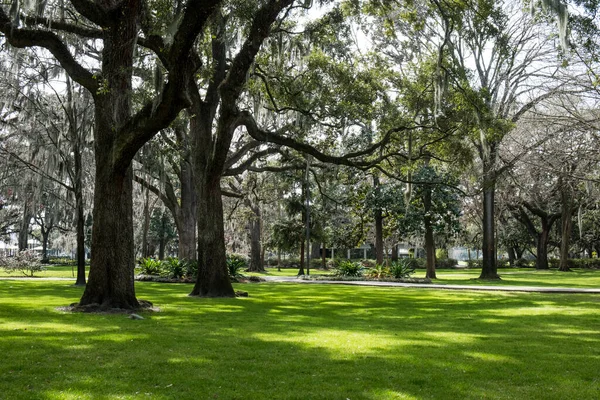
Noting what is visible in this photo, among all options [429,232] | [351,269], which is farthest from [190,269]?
[429,232]

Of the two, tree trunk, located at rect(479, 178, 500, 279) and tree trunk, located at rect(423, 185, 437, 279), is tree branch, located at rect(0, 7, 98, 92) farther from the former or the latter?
tree trunk, located at rect(479, 178, 500, 279)

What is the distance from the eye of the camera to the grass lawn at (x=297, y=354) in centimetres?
607

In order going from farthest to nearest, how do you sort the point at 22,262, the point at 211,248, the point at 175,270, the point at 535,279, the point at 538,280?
the point at 535,279 → the point at 22,262 → the point at 538,280 → the point at 175,270 → the point at 211,248

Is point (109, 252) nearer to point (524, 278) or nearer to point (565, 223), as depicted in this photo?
point (524, 278)

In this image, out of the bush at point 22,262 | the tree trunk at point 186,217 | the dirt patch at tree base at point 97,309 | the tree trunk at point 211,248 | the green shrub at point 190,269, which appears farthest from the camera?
the bush at point 22,262

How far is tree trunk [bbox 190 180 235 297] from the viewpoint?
18.0 metres

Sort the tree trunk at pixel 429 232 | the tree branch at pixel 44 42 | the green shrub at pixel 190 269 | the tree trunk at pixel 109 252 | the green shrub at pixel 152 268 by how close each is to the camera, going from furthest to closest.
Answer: the tree trunk at pixel 429 232, the green shrub at pixel 152 268, the green shrub at pixel 190 269, the tree trunk at pixel 109 252, the tree branch at pixel 44 42

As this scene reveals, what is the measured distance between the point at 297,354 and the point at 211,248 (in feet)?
33.7

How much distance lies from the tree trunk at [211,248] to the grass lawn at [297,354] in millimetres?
3667

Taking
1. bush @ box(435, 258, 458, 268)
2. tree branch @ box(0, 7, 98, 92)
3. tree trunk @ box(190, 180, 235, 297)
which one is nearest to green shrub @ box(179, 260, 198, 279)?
tree trunk @ box(190, 180, 235, 297)

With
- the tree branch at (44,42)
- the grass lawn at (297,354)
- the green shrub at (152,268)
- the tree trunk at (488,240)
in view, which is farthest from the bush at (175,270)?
the tree trunk at (488,240)

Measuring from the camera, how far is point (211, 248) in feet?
59.0

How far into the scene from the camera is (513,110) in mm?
31484

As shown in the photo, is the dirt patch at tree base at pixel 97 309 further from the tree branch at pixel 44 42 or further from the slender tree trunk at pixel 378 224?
the slender tree trunk at pixel 378 224
